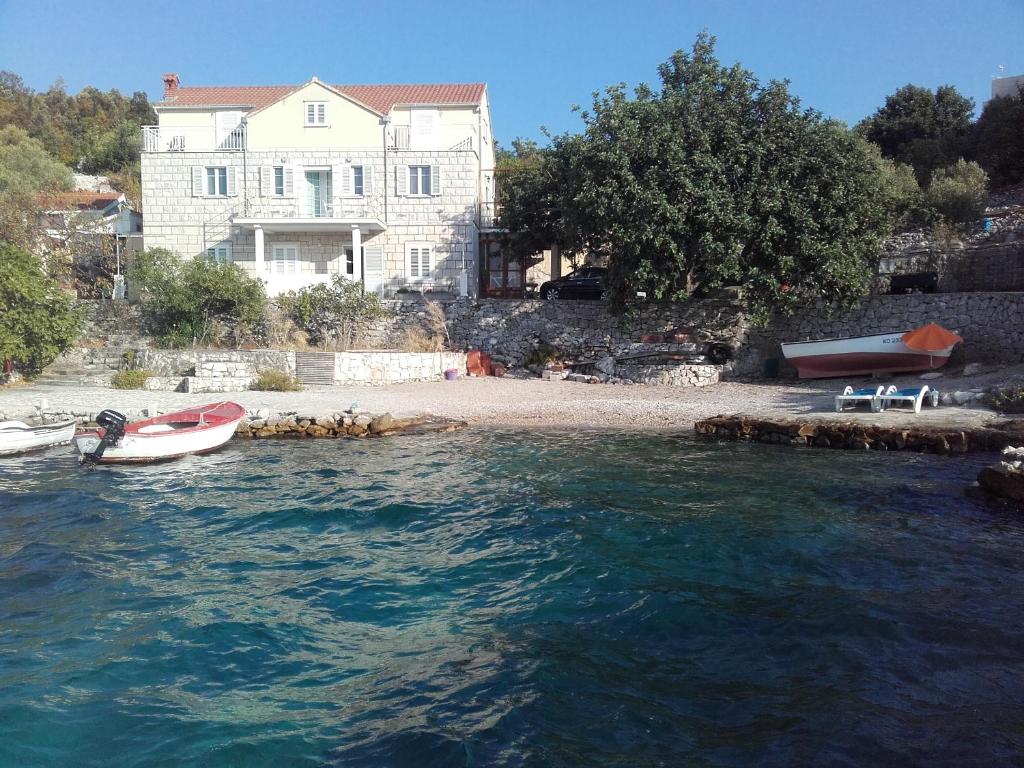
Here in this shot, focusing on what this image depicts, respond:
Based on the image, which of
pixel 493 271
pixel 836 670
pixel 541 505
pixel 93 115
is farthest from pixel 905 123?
pixel 93 115

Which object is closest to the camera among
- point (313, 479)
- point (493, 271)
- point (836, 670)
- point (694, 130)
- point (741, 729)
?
point (741, 729)

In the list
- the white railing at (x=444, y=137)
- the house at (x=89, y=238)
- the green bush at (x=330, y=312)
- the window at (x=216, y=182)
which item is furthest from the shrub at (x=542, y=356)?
the house at (x=89, y=238)

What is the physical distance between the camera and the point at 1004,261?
24.2m

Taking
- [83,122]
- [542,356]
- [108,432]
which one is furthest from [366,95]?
[83,122]

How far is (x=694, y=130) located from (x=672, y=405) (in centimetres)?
936

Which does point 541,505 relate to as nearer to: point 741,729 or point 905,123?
point 741,729

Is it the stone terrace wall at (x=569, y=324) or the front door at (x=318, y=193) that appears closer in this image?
the stone terrace wall at (x=569, y=324)

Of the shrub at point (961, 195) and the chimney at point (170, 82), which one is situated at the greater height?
the chimney at point (170, 82)

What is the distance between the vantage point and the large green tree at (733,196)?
74.9ft

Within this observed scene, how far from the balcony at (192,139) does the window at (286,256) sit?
4.59m

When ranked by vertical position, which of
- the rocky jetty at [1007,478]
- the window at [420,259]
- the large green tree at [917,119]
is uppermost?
the large green tree at [917,119]

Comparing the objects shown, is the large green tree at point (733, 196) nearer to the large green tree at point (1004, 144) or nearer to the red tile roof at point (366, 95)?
the red tile roof at point (366, 95)

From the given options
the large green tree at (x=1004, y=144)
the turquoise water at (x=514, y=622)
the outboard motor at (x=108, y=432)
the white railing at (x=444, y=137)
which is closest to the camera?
the turquoise water at (x=514, y=622)

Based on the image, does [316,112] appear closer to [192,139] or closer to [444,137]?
[444,137]
